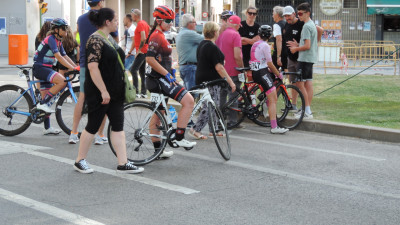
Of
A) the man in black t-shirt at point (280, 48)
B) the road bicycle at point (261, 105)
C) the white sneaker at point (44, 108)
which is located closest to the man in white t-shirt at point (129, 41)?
the man in black t-shirt at point (280, 48)

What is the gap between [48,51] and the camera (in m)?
9.49

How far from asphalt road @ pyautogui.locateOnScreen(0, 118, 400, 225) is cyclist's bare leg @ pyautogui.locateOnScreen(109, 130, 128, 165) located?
0.71 feet

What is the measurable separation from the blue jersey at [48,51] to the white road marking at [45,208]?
3.28 meters

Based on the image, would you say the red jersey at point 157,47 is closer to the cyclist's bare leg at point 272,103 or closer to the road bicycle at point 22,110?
the road bicycle at point 22,110

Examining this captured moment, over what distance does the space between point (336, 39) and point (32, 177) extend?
107ft

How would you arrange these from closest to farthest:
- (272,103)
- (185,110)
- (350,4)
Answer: (185,110) < (272,103) < (350,4)

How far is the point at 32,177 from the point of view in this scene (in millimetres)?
7012

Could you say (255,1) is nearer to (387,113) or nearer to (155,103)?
(387,113)

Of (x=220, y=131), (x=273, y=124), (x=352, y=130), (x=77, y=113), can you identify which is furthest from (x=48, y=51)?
(x=352, y=130)

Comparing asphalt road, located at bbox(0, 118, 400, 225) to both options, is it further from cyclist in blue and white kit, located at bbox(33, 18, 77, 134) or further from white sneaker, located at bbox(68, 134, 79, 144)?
cyclist in blue and white kit, located at bbox(33, 18, 77, 134)

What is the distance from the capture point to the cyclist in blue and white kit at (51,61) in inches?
367

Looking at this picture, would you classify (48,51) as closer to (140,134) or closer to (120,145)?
(140,134)

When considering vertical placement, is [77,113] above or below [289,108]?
above

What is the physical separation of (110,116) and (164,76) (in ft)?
3.03
